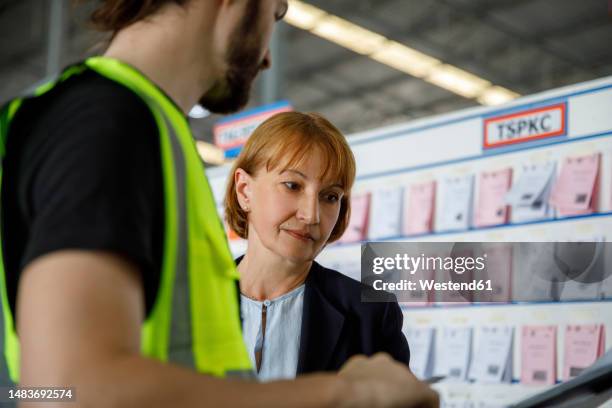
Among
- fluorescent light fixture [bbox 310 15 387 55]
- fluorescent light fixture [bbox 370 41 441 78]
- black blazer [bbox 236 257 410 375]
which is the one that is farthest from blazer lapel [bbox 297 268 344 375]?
fluorescent light fixture [bbox 370 41 441 78]

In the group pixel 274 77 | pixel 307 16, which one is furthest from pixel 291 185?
pixel 307 16

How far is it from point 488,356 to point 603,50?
9.75 m

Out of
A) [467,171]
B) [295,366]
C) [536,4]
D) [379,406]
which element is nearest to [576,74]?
[536,4]

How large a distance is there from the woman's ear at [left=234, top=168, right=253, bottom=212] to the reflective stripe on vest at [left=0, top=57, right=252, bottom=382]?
999mm

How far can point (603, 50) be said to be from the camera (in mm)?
11039

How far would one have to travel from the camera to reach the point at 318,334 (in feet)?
5.29

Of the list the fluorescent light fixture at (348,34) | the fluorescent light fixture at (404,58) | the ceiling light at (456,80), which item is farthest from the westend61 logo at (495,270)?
the ceiling light at (456,80)

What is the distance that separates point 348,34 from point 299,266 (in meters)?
9.30

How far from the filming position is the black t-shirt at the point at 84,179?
61cm

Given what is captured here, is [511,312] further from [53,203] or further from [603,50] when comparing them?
[603,50]

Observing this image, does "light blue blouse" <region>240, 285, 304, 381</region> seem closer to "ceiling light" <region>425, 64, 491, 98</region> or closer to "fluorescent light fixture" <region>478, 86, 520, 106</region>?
"ceiling light" <region>425, 64, 491, 98</region>

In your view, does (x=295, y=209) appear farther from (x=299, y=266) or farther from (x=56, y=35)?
(x=56, y=35)

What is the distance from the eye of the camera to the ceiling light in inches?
455

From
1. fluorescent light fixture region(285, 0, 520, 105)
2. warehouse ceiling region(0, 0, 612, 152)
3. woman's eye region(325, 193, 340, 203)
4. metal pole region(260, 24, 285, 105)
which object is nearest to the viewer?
woman's eye region(325, 193, 340, 203)
